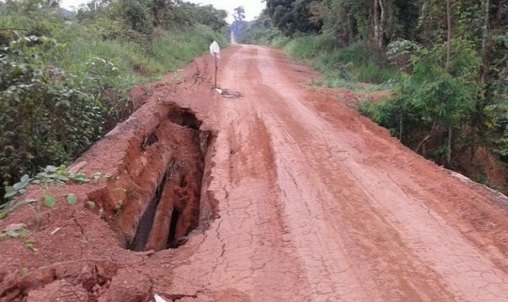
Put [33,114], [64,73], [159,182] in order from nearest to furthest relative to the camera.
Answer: [33,114]
[64,73]
[159,182]

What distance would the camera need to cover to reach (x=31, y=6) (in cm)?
1066

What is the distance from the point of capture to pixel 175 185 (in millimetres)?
7434

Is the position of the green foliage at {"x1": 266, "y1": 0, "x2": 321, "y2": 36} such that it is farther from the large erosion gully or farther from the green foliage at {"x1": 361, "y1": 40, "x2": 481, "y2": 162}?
the large erosion gully

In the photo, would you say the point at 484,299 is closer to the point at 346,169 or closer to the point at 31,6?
the point at 346,169

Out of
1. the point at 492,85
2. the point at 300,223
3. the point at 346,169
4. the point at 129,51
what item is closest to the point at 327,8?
the point at 129,51

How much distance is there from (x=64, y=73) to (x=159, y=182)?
194 centimetres

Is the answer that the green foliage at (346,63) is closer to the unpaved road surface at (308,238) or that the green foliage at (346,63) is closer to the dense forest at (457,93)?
the dense forest at (457,93)

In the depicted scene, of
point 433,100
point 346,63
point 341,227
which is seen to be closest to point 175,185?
point 341,227

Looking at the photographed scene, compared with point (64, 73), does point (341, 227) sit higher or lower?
lower

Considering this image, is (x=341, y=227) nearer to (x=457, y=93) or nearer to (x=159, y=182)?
(x=159, y=182)

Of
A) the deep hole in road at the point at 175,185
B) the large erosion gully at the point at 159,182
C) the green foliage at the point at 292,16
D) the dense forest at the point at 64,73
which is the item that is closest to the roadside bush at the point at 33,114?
the dense forest at the point at 64,73

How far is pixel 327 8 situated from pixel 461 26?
11937mm

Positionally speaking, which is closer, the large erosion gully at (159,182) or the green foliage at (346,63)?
the large erosion gully at (159,182)

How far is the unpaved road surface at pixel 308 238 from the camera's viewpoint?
3.57 meters
